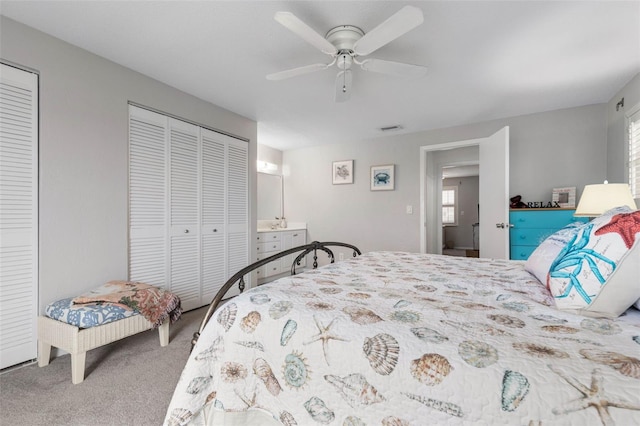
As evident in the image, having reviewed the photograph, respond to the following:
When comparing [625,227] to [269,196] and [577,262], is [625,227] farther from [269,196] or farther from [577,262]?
[269,196]

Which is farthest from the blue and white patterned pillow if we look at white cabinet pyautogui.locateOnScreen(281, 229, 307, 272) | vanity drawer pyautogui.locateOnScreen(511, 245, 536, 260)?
vanity drawer pyautogui.locateOnScreen(511, 245, 536, 260)

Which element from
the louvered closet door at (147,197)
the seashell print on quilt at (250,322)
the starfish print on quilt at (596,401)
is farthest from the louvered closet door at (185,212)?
the starfish print on quilt at (596,401)

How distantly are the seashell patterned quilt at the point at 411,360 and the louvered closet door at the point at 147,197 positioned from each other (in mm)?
1985

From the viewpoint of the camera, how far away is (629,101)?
9.23 ft

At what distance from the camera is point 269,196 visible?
17.5 ft

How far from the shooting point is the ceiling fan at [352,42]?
1519 millimetres

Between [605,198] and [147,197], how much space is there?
13.2 feet

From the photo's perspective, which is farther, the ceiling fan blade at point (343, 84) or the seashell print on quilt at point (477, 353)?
the ceiling fan blade at point (343, 84)

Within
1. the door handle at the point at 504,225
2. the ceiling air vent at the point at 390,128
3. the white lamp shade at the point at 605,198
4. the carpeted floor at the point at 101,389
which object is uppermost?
the ceiling air vent at the point at 390,128

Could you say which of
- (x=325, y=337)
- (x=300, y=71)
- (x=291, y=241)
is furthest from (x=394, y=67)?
(x=291, y=241)

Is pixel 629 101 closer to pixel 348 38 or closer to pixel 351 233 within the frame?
pixel 348 38

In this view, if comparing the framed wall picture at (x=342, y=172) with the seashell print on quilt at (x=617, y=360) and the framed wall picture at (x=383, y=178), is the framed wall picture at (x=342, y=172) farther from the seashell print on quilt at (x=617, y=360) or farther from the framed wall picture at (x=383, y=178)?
the seashell print on quilt at (x=617, y=360)

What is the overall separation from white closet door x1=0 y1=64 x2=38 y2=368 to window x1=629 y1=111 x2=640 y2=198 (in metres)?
5.03

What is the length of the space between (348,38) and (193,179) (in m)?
2.18
